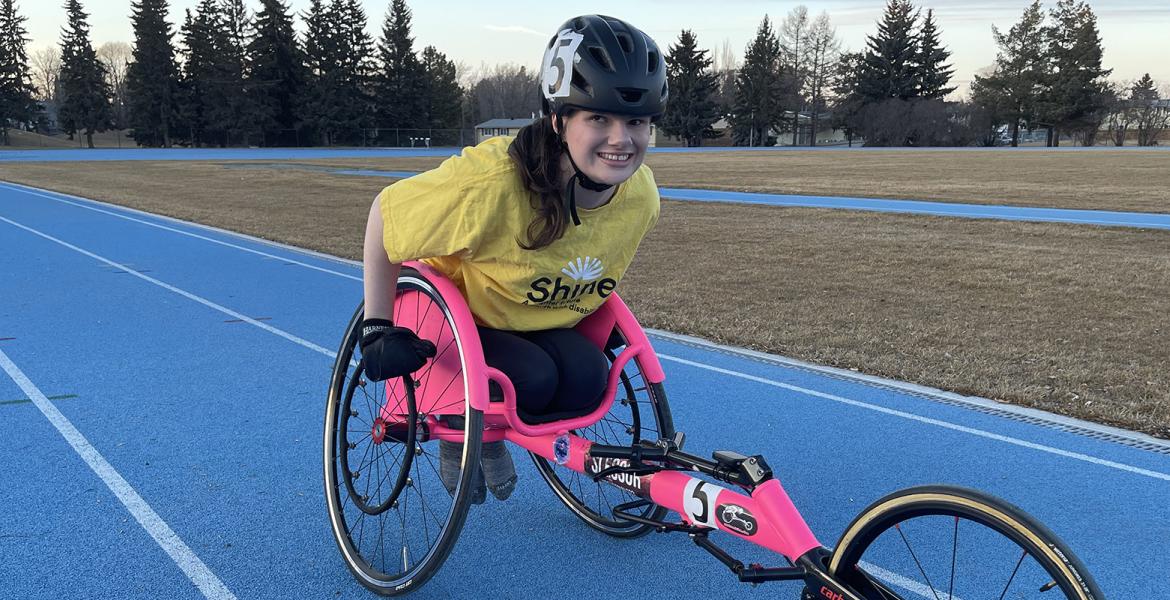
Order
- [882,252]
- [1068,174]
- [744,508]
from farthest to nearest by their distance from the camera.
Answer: [1068,174] < [882,252] < [744,508]

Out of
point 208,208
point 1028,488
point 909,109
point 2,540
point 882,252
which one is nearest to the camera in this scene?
point 2,540

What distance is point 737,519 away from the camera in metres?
2.00

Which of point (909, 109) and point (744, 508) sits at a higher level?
point (909, 109)

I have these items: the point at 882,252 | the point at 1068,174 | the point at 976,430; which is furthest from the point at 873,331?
the point at 1068,174

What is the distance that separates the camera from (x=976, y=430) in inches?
156

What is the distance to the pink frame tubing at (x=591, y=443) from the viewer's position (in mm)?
1945

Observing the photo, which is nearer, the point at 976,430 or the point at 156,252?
the point at 976,430

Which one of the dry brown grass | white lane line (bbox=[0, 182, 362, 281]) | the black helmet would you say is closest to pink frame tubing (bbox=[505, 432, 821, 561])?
the black helmet

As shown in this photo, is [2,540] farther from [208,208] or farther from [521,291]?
[208,208]

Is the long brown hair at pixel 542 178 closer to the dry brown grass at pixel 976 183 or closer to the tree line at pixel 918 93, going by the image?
the dry brown grass at pixel 976 183

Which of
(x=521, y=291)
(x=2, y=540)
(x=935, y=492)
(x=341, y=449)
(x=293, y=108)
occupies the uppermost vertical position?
(x=293, y=108)

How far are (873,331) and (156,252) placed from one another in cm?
843

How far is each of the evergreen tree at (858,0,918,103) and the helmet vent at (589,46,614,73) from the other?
67.6m

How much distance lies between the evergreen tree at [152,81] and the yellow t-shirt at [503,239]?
63.2 metres
